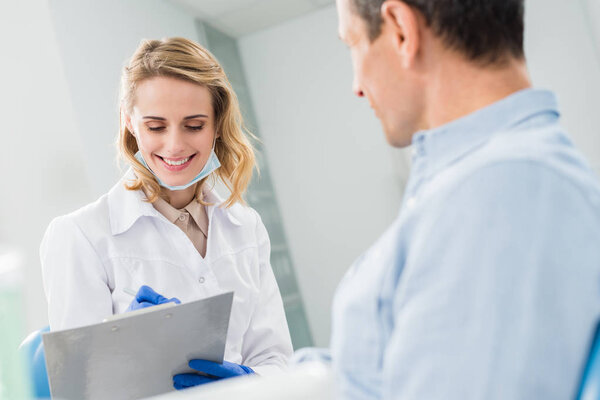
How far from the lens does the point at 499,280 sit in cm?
48

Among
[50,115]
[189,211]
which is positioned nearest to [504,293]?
[189,211]

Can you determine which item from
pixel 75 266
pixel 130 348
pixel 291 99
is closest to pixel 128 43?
pixel 291 99

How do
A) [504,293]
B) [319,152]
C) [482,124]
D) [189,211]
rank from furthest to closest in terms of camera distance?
[319,152]
[189,211]
[482,124]
[504,293]

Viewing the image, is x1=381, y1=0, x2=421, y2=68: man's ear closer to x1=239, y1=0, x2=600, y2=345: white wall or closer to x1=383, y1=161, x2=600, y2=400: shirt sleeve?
x1=383, y1=161, x2=600, y2=400: shirt sleeve

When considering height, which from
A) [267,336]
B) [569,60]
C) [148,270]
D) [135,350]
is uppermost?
[569,60]

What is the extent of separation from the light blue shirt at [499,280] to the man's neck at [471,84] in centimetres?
9

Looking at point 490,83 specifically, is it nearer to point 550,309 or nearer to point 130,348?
point 550,309

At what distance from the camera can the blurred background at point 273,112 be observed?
233 cm

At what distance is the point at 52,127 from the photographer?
7.98 feet

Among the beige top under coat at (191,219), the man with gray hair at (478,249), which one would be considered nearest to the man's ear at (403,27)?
the man with gray hair at (478,249)

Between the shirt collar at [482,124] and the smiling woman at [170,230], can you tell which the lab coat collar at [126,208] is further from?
the shirt collar at [482,124]

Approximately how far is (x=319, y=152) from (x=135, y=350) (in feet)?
11.3

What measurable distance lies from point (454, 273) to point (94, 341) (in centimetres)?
64

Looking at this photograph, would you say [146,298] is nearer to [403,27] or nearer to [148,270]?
[148,270]
